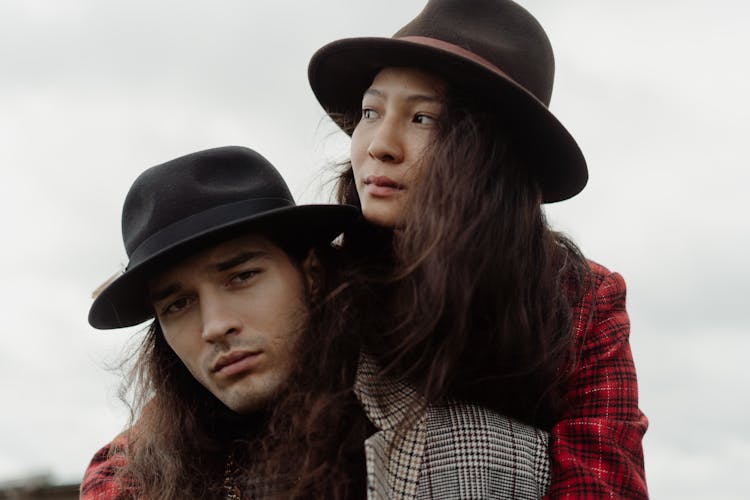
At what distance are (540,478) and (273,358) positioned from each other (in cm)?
104

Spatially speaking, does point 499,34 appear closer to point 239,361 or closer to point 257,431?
point 239,361

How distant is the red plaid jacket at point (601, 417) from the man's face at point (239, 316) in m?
1.03

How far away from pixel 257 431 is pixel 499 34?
5.85 feet

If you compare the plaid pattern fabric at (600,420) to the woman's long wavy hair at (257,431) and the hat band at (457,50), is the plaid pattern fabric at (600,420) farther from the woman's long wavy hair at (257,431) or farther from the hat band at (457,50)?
the hat band at (457,50)

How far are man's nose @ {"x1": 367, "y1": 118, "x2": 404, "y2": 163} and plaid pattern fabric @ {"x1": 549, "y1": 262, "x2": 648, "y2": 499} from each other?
2.96 ft

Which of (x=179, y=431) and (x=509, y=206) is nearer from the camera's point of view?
(x=509, y=206)

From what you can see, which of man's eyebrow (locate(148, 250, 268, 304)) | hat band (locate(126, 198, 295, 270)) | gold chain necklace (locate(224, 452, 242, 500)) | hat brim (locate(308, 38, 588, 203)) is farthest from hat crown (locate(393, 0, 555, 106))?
gold chain necklace (locate(224, 452, 242, 500))

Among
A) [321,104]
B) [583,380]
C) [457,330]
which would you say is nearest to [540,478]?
[583,380]

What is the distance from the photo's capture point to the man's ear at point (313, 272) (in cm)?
366

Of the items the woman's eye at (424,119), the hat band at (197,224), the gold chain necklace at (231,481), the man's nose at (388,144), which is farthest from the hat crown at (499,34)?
the gold chain necklace at (231,481)

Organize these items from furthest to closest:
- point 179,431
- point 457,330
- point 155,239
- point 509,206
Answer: point 179,431, point 155,239, point 509,206, point 457,330

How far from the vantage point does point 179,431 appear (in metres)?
3.86

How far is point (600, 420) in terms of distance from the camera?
328cm

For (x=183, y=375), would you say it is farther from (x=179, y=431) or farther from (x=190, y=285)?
(x=190, y=285)
